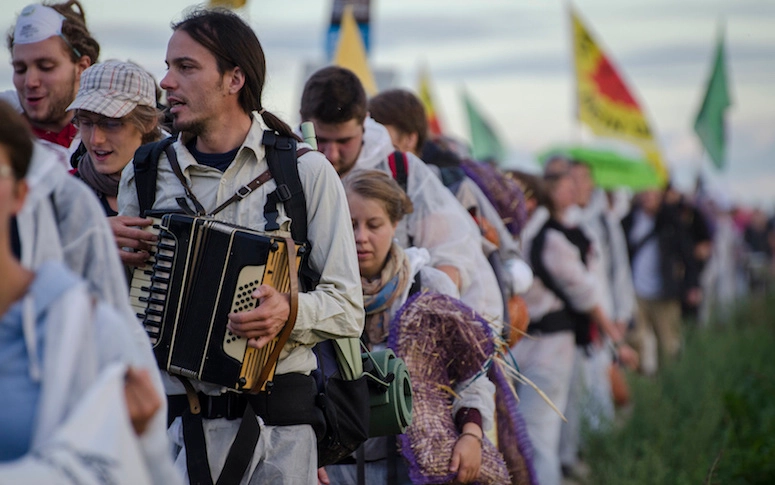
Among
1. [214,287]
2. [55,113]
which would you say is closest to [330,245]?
[214,287]

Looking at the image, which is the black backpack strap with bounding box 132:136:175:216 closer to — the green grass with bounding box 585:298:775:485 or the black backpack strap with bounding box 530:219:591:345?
the green grass with bounding box 585:298:775:485

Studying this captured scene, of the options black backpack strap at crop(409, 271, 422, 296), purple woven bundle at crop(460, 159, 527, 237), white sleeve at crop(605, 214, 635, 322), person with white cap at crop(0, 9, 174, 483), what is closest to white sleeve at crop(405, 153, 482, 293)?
black backpack strap at crop(409, 271, 422, 296)

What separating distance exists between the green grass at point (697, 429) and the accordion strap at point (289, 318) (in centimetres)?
255

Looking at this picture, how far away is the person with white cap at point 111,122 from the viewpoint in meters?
4.49

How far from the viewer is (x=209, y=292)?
153 inches

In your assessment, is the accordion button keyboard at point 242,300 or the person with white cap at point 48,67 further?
the person with white cap at point 48,67

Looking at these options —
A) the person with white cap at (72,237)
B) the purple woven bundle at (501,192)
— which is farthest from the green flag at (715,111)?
the person with white cap at (72,237)

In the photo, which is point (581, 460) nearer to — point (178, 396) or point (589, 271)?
point (589, 271)

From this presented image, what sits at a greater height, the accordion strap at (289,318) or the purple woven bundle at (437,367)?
the accordion strap at (289,318)

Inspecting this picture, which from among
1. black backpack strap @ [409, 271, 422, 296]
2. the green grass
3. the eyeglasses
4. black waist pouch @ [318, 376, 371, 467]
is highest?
the eyeglasses

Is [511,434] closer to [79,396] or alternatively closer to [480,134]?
[79,396]

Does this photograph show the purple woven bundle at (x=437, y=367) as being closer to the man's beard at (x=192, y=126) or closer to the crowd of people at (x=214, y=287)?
the crowd of people at (x=214, y=287)

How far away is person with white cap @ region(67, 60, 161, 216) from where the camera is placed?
4488 millimetres

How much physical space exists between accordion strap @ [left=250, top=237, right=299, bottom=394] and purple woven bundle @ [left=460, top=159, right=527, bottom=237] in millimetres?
3187
